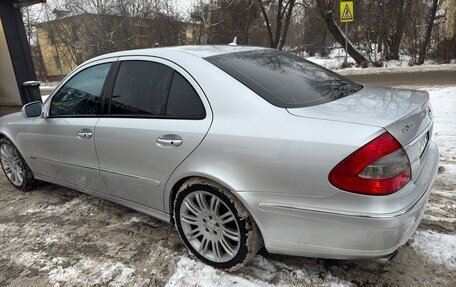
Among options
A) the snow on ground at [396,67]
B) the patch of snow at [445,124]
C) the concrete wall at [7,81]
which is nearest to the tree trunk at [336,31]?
the snow on ground at [396,67]

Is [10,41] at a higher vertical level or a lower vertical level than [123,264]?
higher

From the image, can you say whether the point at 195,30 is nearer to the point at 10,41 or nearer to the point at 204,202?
the point at 10,41

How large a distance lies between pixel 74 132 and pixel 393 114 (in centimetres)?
263

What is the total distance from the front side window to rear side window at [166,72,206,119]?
0.87 meters

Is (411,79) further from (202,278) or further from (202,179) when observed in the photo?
(202,278)

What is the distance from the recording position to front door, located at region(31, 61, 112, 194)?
3.22 metres

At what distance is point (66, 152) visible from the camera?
347cm

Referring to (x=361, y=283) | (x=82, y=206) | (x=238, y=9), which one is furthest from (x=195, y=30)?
(x=361, y=283)

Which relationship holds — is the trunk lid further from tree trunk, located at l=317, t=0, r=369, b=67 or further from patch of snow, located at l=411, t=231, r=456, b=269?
tree trunk, located at l=317, t=0, r=369, b=67

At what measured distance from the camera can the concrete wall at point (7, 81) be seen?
10387mm

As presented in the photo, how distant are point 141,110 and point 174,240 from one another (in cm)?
110

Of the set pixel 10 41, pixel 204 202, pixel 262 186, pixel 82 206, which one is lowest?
pixel 82 206

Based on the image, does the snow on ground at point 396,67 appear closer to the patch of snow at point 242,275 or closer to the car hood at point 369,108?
the car hood at point 369,108

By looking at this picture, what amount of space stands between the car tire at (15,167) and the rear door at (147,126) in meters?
1.66
